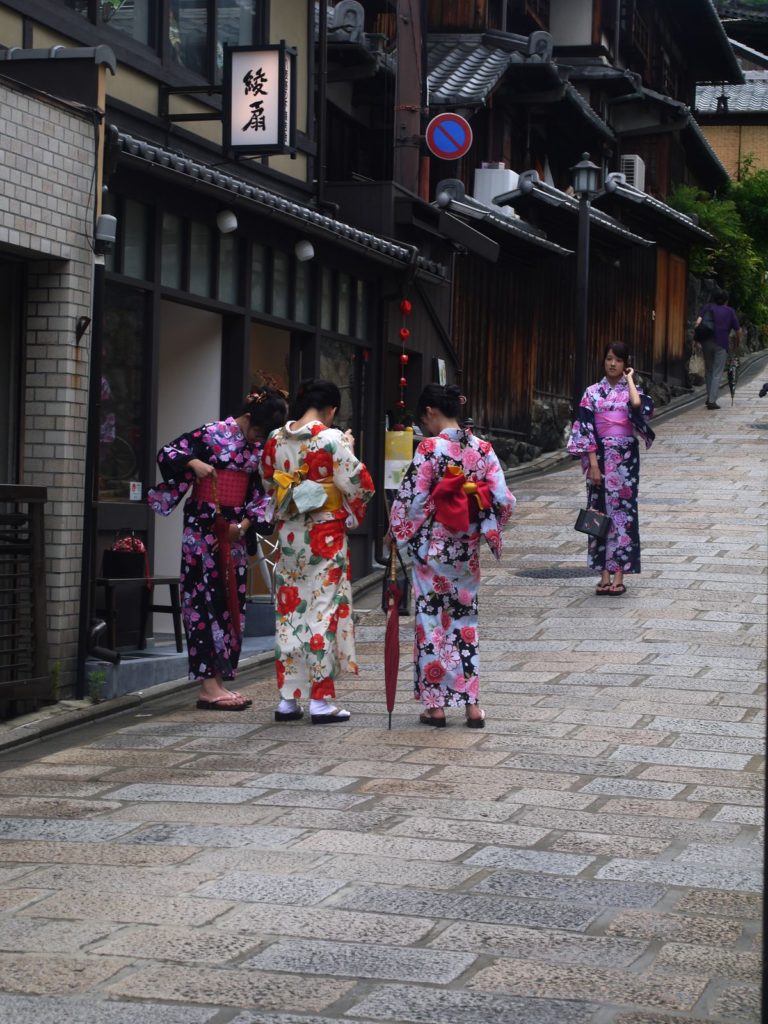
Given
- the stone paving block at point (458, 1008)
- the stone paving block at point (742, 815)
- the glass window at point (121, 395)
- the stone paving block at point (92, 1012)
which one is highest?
the glass window at point (121, 395)

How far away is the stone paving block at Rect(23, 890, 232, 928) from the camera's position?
5.15m

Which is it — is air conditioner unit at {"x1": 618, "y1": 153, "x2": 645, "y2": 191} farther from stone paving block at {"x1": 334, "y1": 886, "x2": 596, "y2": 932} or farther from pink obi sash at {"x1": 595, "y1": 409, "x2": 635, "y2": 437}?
stone paving block at {"x1": 334, "y1": 886, "x2": 596, "y2": 932}

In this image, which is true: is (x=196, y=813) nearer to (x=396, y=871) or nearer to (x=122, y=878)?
(x=122, y=878)

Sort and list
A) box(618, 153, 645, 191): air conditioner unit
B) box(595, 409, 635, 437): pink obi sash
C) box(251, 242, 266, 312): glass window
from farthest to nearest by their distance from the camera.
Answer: box(618, 153, 645, 191): air conditioner unit
box(595, 409, 635, 437): pink obi sash
box(251, 242, 266, 312): glass window

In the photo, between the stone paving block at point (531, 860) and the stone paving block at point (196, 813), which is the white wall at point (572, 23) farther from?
the stone paving block at point (531, 860)

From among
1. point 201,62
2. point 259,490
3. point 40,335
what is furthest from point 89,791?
point 201,62

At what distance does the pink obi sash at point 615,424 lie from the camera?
1343cm

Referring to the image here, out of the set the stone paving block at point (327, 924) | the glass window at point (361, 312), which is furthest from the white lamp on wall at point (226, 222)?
the stone paving block at point (327, 924)

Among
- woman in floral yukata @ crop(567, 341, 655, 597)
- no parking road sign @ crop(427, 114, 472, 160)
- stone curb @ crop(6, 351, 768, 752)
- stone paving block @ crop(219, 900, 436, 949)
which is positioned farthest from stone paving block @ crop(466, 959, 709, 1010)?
no parking road sign @ crop(427, 114, 472, 160)

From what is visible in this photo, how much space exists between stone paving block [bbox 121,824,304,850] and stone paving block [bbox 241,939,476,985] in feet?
4.22

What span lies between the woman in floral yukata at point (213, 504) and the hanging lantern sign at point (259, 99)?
358 cm

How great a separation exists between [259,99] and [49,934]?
8711 mm

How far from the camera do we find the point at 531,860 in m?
5.90

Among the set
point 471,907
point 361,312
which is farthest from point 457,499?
point 361,312
